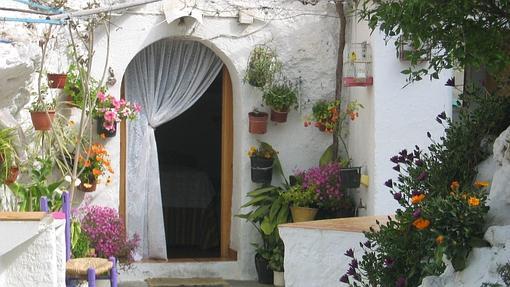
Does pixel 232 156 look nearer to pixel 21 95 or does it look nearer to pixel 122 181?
pixel 122 181

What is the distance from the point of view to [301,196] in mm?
9562

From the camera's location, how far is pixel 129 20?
9.49 m

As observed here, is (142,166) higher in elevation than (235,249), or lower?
higher

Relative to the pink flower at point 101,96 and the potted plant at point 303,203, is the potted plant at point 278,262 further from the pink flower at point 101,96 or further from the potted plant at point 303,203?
the pink flower at point 101,96

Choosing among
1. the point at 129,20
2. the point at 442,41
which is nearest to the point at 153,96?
the point at 129,20

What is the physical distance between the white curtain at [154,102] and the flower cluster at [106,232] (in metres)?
0.60

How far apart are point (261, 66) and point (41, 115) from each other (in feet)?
7.91

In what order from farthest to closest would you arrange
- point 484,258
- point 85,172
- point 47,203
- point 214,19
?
point 214,19
point 85,172
point 47,203
point 484,258

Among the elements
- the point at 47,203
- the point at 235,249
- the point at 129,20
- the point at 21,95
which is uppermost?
the point at 129,20

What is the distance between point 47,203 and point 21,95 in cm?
106

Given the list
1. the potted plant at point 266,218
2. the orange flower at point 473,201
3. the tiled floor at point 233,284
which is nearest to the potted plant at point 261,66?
the potted plant at point 266,218

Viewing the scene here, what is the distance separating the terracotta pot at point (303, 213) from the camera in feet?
31.2

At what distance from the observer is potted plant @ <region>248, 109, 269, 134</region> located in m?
9.80

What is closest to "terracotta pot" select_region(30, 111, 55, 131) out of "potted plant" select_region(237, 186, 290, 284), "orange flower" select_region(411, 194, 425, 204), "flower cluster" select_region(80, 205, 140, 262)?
"flower cluster" select_region(80, 205, 140, 262)
